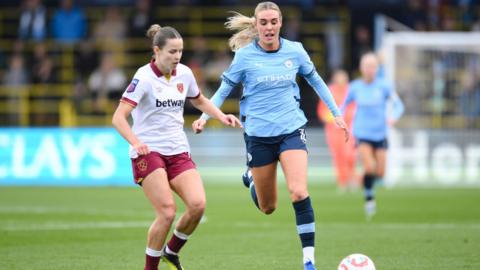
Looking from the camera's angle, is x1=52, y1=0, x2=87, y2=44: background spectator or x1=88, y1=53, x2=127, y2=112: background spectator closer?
x1=88, y1=53, x2=127, y2=112: background spectator

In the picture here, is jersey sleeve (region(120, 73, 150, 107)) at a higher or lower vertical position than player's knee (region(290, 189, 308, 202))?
higher

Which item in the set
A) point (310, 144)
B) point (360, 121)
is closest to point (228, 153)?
point (310, 144)

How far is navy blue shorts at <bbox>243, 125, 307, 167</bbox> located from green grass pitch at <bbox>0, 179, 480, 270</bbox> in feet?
3.71

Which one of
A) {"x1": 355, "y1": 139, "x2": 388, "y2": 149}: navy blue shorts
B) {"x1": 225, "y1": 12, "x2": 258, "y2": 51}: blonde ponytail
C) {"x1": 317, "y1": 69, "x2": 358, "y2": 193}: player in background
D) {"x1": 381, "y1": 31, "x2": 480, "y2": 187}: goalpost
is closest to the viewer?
{"x1": 225, "y1": 12, "x2": 258, "y2": 51}: blonde ponytail

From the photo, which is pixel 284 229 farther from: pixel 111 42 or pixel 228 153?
pixel 111 42

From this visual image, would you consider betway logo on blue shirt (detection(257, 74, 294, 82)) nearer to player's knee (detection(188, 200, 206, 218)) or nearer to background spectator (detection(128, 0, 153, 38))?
player's knee (detection(188, 200, 206, 218))

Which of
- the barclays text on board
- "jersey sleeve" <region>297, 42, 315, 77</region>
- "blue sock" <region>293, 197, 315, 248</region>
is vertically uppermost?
"jersey sleeve" <region>297, 42, 315, 77</region>

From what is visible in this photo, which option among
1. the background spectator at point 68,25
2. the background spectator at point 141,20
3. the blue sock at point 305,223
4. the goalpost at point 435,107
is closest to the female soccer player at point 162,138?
the blue sock at point 305,223

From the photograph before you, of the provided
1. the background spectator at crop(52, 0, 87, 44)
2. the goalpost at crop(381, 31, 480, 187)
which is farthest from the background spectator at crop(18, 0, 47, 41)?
the goalpost at crop(381, 31, 480, 187)

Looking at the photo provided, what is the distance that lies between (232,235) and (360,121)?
186 inches

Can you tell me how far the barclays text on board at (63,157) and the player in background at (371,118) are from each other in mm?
8144

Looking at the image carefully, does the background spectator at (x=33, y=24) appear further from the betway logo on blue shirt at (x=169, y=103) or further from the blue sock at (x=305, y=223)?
the blue sock at (x=305, y=223)

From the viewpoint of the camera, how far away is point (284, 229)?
1523 centimetres

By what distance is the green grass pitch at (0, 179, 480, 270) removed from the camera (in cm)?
1133
